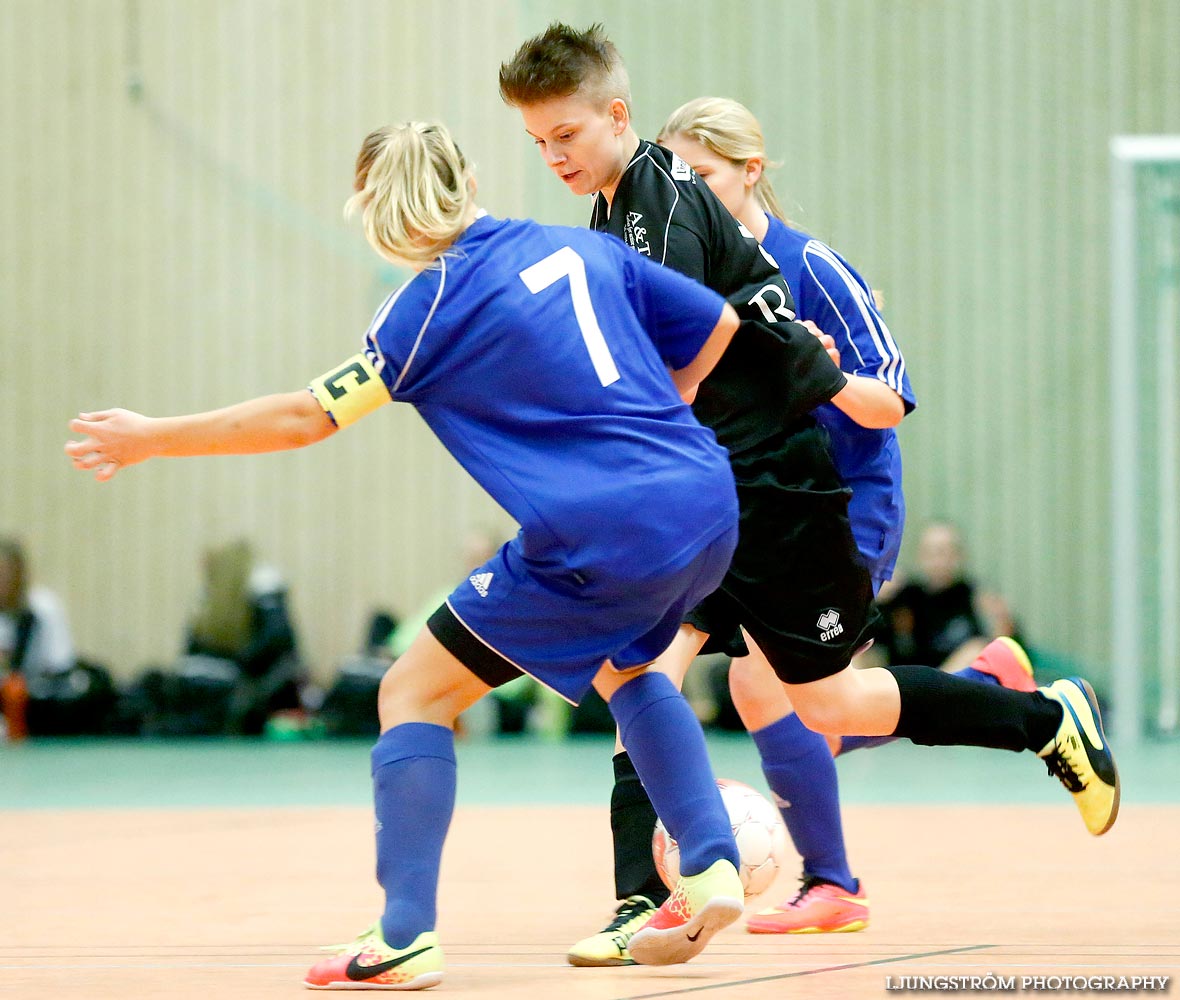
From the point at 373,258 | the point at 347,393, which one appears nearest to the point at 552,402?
the point at 347,393

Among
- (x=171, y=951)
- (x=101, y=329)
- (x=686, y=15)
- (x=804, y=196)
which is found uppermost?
(x=686, y=15)

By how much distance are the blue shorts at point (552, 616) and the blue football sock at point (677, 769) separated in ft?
0.66

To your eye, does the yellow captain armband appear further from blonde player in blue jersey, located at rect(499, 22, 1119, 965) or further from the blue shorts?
blonde player in blue jersey, located at rect(499, 22, 1119, 965)

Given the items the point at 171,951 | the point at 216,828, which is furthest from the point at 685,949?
the point at 216,828

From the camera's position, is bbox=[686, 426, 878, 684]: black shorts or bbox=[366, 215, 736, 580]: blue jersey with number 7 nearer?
bbox=[366, 215, 736, 580]: blue jersey with number 7

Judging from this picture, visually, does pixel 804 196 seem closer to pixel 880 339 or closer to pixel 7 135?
pixel 7 135

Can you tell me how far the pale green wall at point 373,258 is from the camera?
11188 millimetres

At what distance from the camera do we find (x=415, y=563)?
11.7 metres

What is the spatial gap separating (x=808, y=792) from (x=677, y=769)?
69cm

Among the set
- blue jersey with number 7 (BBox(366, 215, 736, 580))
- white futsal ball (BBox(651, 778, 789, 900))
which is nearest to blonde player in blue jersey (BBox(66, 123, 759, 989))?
blue jersey with number 7 (BBox(366, 215, 736, 580))

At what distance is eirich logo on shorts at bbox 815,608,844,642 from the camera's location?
321 centimetres

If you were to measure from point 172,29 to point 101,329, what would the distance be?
2263 mm

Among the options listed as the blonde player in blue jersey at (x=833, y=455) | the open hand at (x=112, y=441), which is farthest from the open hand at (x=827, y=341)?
the open hand at (x=112, y=441)

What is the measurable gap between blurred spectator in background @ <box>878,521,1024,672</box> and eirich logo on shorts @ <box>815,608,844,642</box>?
650 cm
